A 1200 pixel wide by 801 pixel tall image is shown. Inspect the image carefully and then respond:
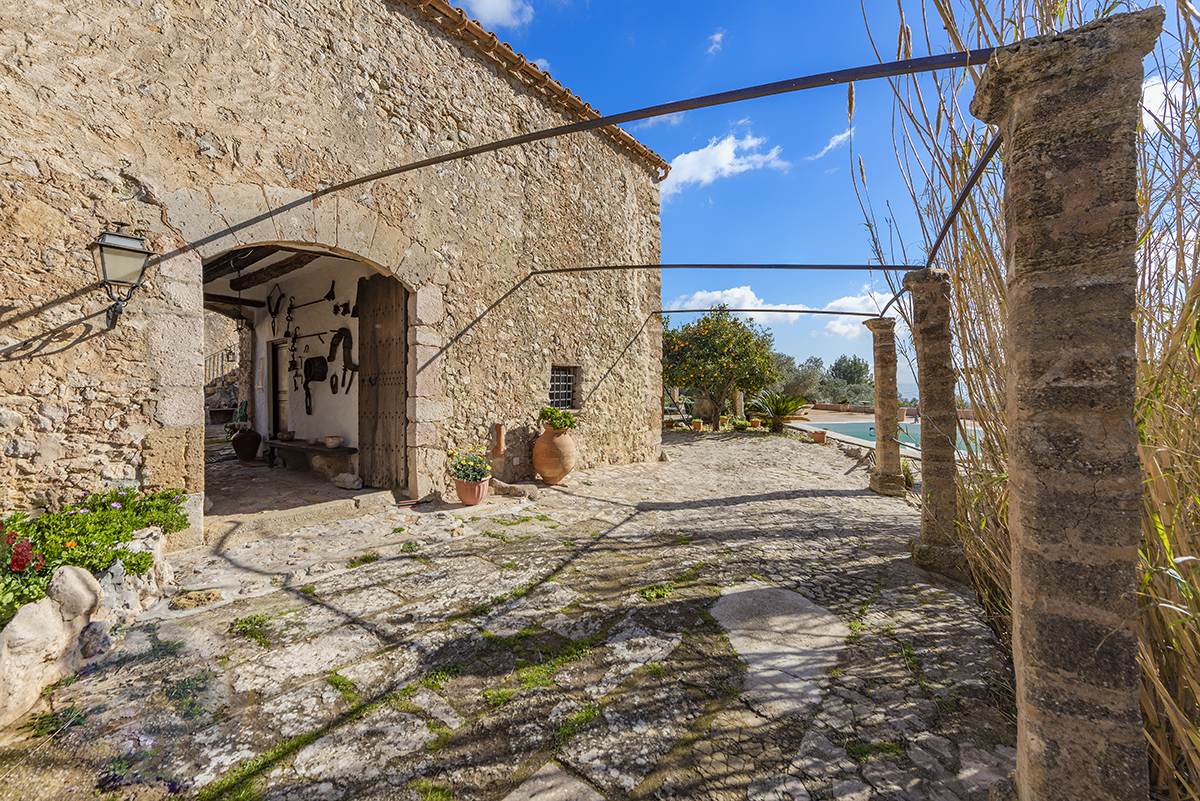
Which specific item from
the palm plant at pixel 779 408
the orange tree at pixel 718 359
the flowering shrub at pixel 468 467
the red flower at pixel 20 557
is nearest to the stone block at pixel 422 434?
the flowering shrub at pixel 468 467

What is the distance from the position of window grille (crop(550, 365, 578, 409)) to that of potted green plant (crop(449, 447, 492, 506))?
6.77ft

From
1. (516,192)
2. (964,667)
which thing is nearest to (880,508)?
(964,667)

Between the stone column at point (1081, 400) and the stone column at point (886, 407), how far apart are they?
5730 mm

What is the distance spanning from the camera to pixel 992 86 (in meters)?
1.34

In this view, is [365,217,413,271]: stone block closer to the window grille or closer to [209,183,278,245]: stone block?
[209,183,278,245]: stone block

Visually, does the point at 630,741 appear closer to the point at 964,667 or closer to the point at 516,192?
the point at 964,667

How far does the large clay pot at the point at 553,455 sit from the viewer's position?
252 inches

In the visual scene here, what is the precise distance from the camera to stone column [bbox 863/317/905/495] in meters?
6.46

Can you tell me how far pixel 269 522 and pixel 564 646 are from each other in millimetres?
3387

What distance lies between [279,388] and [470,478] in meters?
5.04

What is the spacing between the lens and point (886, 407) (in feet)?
21.9

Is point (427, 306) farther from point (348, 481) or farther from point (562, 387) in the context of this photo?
point (562, 387)

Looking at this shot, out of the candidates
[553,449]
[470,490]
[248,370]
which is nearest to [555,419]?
[553,449]

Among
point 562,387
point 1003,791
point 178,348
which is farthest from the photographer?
point 562,387
